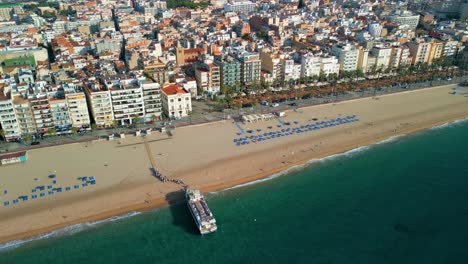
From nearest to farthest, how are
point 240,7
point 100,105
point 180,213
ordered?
1. point 180,213
2. point 100,105
3. point 240,7

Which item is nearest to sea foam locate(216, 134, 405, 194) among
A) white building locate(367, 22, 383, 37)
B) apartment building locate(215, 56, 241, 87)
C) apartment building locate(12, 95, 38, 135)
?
apartment building locate(215, 56, 241, 87)

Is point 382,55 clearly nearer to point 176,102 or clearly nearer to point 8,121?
point 176,102

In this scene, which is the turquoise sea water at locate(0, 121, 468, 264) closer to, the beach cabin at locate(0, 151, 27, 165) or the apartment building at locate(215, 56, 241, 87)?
the beach cabin at locate(0, 151, 27, 165)

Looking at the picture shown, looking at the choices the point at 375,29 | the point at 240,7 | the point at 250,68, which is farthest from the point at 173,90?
the point at 240,7

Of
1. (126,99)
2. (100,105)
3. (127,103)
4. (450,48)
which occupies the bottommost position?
(127,103)

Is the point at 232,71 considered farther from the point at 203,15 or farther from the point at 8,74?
the point at 203,15

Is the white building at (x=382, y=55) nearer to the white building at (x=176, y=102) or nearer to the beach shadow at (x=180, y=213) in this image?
the white building at (x=176, y=102)

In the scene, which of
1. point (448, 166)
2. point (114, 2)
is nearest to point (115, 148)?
point (448, 166)
